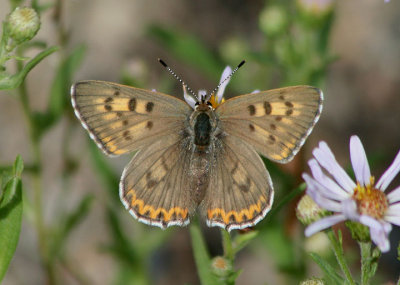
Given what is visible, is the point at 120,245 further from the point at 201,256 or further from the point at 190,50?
the point at 190,50

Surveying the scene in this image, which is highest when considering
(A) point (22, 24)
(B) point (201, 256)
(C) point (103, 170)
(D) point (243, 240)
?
(A) point (22, 24)

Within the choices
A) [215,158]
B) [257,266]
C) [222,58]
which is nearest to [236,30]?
[222,58]

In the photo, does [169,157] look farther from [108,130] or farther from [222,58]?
[222,58]

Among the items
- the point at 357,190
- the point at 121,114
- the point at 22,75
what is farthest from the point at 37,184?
the point at 357,190

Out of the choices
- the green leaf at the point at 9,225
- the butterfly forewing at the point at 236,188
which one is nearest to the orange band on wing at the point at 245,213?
the butterfly forewing at the point at 236,188

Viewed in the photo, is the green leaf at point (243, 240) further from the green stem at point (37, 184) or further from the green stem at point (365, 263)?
the green stem at point (37, 184)

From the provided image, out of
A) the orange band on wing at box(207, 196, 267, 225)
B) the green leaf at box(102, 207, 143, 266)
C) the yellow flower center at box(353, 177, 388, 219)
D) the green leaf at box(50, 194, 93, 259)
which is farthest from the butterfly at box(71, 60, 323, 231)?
the green leaf at box(102, 207, 143, 266)
